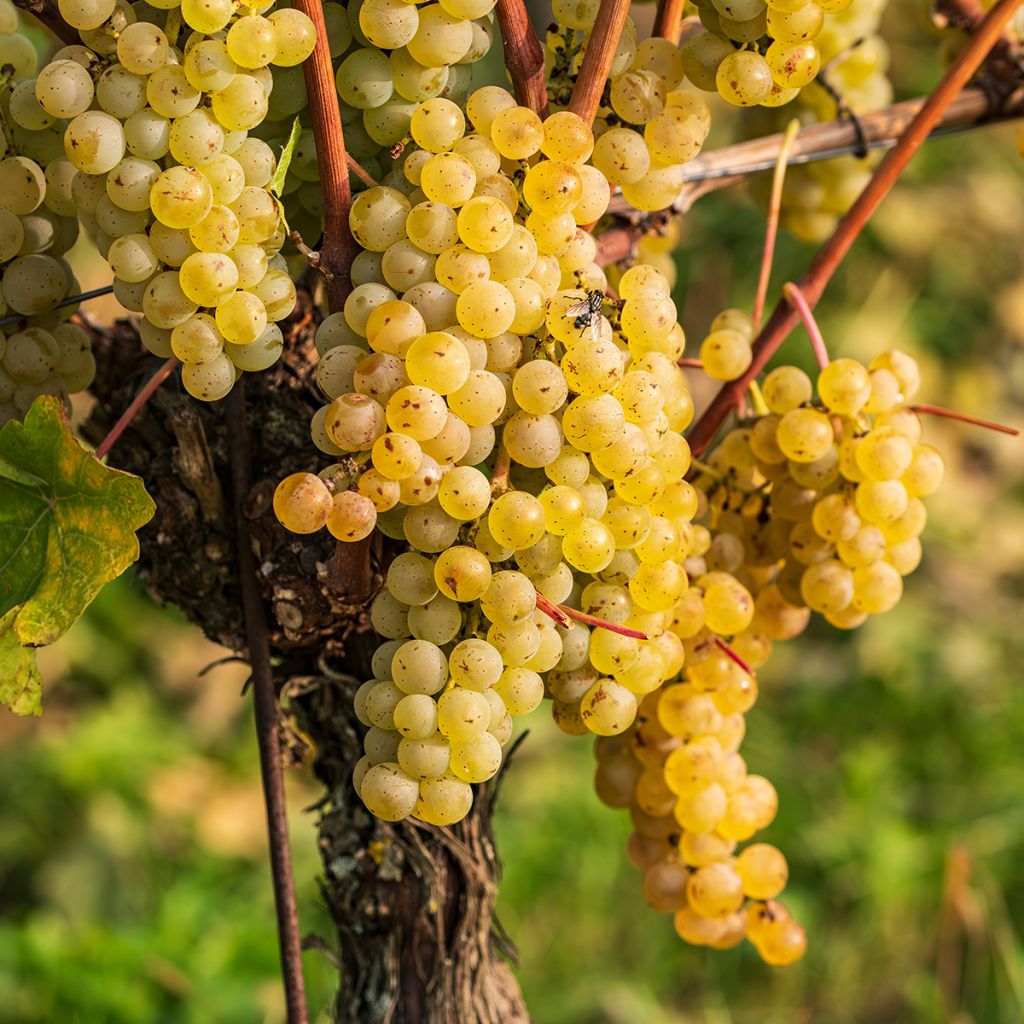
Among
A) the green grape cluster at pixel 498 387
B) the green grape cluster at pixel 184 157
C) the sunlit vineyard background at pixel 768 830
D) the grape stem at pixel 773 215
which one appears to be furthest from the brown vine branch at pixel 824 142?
the sunlit vineyard background at pixel 768 830

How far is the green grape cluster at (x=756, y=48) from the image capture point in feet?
1.41

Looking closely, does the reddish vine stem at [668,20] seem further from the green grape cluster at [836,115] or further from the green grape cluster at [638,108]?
the green grape cluster at [836,115]

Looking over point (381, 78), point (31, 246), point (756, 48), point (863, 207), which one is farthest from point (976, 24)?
point (31, 246)

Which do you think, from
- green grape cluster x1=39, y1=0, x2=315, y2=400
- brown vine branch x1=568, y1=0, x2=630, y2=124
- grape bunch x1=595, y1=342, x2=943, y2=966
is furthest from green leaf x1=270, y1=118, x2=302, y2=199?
grape bunch x1=595, y1=342, x2=943, y2=966

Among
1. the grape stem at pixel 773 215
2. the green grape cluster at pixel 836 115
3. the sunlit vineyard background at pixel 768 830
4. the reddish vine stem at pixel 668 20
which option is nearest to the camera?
the reddish vine stem at pixel 668 20

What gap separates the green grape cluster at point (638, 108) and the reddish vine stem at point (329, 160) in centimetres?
10

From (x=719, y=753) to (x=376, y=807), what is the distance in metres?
0.22

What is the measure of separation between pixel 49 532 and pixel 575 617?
0.73ft

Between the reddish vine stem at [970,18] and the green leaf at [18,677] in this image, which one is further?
the reddish vine stem at [970,18]

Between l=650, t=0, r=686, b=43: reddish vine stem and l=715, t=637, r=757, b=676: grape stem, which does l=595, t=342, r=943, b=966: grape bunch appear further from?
l=650, t=0, r=686, b=43: reddish vine stem

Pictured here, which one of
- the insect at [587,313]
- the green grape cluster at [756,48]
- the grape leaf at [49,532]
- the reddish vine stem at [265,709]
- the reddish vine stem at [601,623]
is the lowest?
the reddish vine stem at [265,709]

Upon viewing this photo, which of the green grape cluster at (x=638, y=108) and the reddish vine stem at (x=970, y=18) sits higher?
the green grape cluster at (x=638, y=108)

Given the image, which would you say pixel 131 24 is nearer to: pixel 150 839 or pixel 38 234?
pixel 38 234

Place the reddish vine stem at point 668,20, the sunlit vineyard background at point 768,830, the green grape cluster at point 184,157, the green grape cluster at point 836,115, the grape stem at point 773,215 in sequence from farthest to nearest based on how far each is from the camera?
the sunlit vineyard background at point 768,830 < the green grape cluster at point 836,115 < the grape stem at point 773,215 < the reddish vine stem at point 668,20 < the green grape cluster at point 184,157
